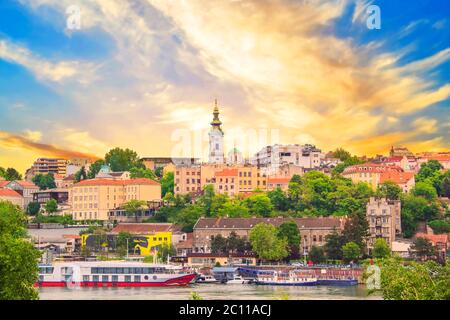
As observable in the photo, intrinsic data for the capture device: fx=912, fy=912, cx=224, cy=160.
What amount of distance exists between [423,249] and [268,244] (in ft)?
7.52

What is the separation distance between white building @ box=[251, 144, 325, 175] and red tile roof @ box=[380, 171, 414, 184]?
142 centimetres

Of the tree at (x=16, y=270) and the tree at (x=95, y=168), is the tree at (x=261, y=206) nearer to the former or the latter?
the tree at (x=95, y=168)

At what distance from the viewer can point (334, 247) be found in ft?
45.6

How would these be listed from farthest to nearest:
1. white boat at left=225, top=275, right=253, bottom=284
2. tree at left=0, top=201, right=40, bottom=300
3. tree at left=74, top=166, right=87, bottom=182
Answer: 1. tree at left=74, top=166, right=87, bottom=182
2. white boat at left=225, top=275, right=253, bottom=284
3. tree at left=0, top=201, right=40, bottom=300

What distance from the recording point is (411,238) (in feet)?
49.7

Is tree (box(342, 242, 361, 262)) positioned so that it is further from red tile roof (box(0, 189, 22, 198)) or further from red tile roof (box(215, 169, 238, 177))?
red tile roof (box(0, 189, 22, 198))

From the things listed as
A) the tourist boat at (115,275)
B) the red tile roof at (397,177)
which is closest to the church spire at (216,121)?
the tourist boat at (115,275)

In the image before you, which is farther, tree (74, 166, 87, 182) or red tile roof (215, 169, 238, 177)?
tree (74, 166, 87, 182)

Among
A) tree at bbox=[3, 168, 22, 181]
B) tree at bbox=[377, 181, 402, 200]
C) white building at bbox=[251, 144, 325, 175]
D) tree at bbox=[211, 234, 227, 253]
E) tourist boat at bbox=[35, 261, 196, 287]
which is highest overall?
white building at bbox=[251, 144, 325, 175]

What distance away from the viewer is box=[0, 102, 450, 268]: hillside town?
14.4 meters

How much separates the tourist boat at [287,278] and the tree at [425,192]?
4.62 m

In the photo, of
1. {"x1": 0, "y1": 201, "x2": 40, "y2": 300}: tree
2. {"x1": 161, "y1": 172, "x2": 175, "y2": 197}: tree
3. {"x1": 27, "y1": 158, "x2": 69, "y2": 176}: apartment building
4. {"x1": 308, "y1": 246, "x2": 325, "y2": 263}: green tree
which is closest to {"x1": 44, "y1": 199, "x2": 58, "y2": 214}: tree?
{"x1": 27, "y1": 158, "x2": 69, "y2": 176}: apartment building

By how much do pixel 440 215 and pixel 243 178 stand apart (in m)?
4.06
